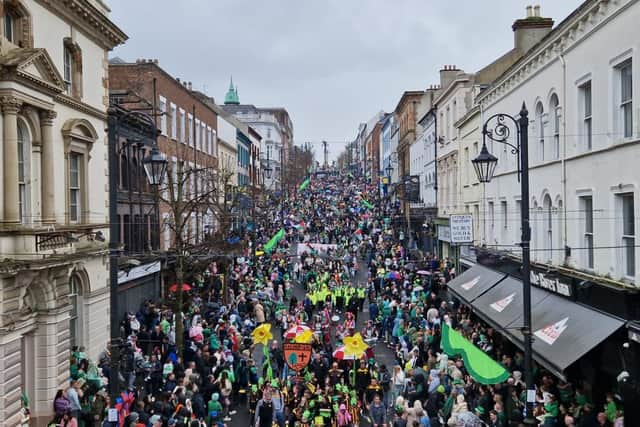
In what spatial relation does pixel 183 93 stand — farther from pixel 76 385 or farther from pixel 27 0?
pixel 76 385

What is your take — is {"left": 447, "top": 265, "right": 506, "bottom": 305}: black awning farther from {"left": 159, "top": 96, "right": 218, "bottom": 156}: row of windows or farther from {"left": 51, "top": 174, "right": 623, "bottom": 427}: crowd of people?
{"left": 159, "top": 96, "right": 218, "bottom": 156}: row of windows

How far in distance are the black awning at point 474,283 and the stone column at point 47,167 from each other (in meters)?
14.4

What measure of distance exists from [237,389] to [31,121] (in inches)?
357

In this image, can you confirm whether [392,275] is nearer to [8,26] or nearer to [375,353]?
[375,353]

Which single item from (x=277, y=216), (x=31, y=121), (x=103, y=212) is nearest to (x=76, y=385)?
(x=31, y=121)

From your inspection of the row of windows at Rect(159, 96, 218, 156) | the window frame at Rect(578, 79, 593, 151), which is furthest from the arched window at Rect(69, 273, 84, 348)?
the window frame at Rect(578, 79, 593, 151)

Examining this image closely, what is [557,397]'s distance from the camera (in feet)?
55.7

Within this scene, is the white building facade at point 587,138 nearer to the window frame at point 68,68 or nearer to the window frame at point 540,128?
the window frame at point 540,128

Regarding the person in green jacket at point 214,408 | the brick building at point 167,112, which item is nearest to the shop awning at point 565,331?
the person in green jacket at point 214,408

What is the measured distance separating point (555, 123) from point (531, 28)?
12484 mm

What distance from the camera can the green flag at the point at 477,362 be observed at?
15045 mm

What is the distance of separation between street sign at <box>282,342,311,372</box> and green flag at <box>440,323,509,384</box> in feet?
12.4

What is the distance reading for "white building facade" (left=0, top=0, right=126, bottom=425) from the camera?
1694cm

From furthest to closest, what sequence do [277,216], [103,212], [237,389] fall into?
[277,216] → [103,212] → [237,389]
